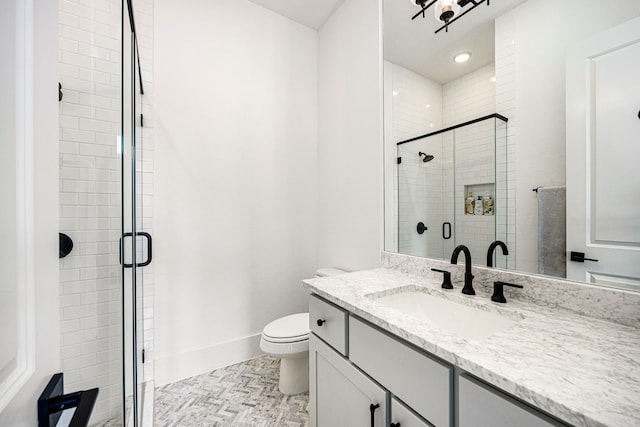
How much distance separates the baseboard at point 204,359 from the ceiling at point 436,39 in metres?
2.26

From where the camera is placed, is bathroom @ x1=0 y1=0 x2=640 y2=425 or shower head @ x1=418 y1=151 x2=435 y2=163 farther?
shower head @ x1=418 y1=151 x2=435 y2=163

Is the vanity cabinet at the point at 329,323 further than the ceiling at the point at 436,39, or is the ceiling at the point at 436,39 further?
the ceiling at the point at 436,39

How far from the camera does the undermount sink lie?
3.19 ft

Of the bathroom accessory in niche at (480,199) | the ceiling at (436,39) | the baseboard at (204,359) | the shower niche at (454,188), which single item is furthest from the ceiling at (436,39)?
the baseboard at (204,359)

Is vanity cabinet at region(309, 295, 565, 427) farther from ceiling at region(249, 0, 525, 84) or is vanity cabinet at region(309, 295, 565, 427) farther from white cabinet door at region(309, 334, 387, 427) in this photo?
ceiling at region(249, 0, 525, 84)

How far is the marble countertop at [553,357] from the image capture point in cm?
50

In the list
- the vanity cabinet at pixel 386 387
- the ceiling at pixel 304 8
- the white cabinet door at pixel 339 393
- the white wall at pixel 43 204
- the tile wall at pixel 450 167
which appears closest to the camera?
the white wall at pixel 43 204

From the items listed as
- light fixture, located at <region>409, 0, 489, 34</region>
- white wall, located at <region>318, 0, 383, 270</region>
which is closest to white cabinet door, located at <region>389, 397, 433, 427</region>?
white wall, located at <region>318, 0, 383, 270</region>

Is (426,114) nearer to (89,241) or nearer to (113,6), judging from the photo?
(113,6)

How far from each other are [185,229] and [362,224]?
1295 millimetres

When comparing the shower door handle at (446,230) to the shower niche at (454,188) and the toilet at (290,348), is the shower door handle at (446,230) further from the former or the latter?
the toilet at (290,348)

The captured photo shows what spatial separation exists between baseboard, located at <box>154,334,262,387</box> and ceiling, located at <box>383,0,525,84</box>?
226cm

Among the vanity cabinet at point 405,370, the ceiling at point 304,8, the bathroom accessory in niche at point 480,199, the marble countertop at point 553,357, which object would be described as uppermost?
the ceiling at point 304,8

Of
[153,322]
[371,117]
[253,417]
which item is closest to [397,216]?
[371,117]
